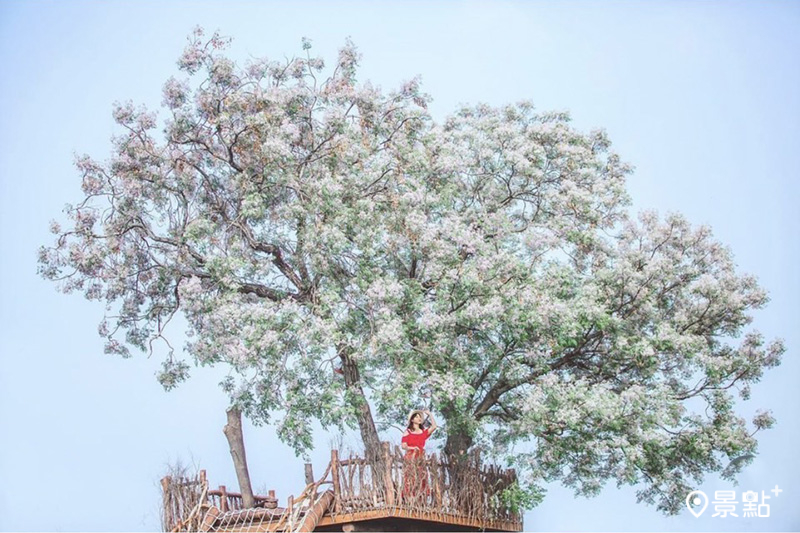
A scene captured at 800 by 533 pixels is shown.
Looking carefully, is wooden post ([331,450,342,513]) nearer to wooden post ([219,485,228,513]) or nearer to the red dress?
the red dress

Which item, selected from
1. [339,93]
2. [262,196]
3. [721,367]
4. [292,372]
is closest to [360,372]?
[292,372]

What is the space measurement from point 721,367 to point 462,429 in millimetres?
3077

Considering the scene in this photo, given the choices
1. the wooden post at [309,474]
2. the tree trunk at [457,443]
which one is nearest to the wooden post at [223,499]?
the wooden post at [309,474]

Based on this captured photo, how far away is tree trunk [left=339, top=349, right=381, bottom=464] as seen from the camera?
13.1m

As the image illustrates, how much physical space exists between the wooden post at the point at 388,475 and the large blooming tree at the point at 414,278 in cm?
62

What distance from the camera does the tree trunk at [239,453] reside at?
13445 millimetres

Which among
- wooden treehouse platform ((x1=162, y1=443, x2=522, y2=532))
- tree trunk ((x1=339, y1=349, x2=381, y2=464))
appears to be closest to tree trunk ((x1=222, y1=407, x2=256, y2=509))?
wooden treehouse platform ((x1=162, y1=443, x2=522, y2=532))

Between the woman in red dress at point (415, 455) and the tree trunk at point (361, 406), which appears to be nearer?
the woman in red dress at point (415, 455)

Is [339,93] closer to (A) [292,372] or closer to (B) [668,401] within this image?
(A) [292,372]

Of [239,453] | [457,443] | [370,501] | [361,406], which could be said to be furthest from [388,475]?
[239,453]

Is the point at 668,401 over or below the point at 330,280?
below

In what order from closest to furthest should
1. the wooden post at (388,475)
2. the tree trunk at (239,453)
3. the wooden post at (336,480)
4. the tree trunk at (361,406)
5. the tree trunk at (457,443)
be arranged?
the wooden post at (388,475), the wooden post at (336,480), the tree trunk at (361,406), the tree trunk at (239,453), the tree trunk at (457,443)

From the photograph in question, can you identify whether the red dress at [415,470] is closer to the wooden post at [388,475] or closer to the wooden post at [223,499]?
the wooden post at [388,475]

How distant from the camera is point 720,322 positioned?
45.4ft
